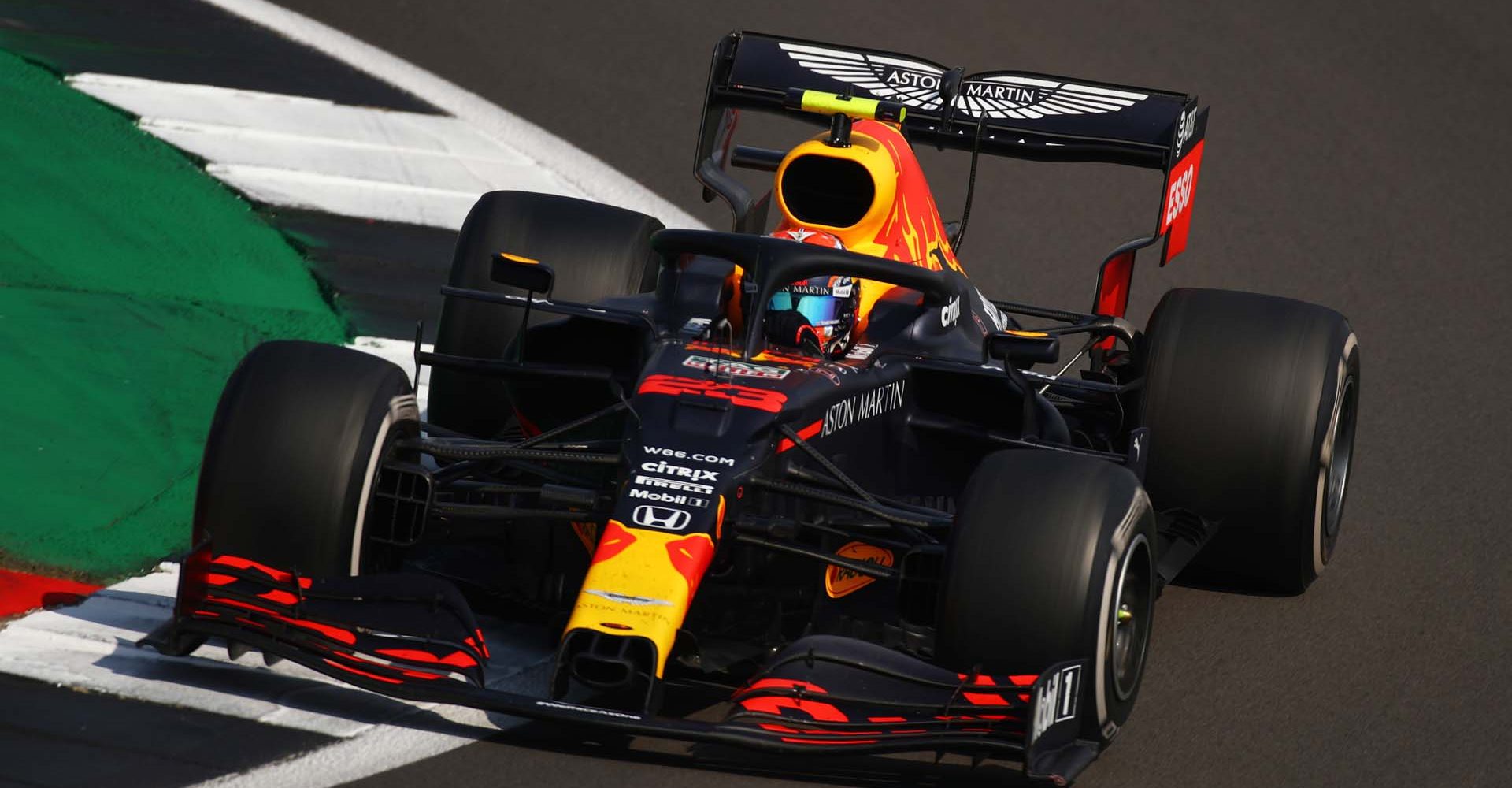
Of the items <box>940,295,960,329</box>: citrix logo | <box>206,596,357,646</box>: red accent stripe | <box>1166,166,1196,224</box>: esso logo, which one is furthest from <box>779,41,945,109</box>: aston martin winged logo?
<box>206,596,357,646</box>: red accent stripe

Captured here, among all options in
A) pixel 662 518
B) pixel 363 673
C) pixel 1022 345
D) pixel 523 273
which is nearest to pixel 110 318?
pixel 523 273

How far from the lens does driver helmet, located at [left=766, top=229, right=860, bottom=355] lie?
7.27m

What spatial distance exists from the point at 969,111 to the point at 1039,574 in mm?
3298

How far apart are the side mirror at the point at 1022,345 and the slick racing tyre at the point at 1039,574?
2.46 feet

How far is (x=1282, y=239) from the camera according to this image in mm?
12562

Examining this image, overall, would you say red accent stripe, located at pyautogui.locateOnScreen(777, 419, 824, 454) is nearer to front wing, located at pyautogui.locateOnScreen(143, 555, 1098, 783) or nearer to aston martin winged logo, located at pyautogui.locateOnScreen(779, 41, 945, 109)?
front wing, located at pyautogui.locateOnScreen(143, 555, 1098, 783)

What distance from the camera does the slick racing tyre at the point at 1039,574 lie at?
5.94 meters

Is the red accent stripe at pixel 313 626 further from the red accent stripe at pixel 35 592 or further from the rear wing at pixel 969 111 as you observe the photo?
the rear wing at pixel 969 111

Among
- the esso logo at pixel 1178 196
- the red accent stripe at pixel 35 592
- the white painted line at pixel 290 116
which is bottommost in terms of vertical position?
the red accent stripe at pixel 35 592

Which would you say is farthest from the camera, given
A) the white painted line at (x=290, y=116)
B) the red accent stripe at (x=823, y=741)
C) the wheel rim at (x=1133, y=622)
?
the white painted line at (x=290, y=116)

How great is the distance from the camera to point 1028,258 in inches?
470

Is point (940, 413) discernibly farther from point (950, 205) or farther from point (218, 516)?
point (950, 205)

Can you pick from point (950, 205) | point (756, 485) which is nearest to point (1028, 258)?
point (950, 205)

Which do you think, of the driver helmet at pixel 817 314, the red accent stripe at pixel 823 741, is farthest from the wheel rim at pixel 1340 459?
the red accent stripe at pixel 823 741
